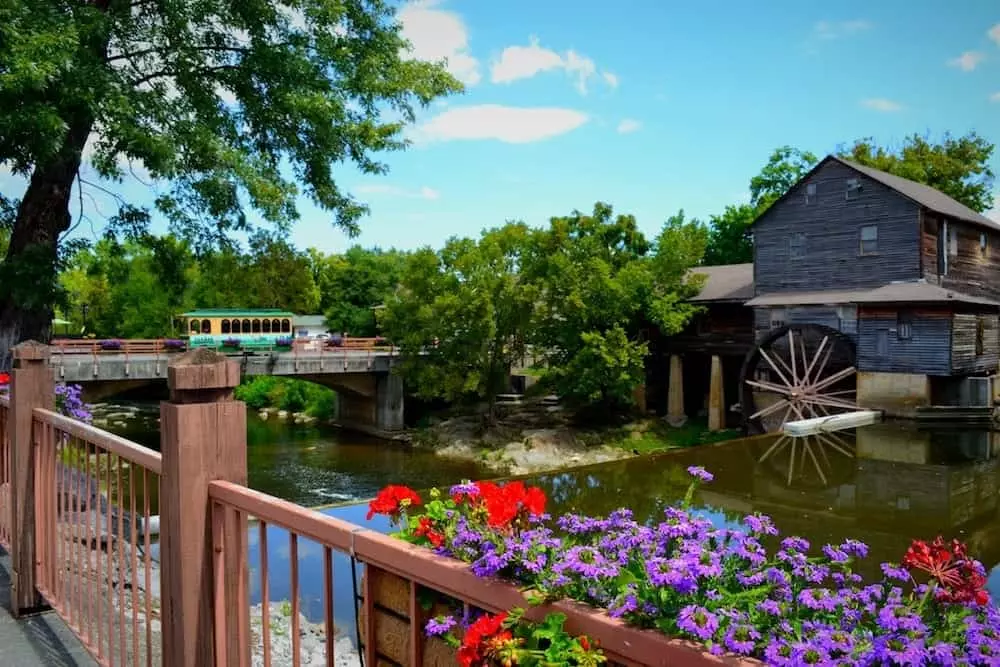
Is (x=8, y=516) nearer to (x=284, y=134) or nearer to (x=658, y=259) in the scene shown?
(x=284, y=134)

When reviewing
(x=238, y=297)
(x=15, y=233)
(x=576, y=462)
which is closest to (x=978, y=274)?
(x=576, y=462)

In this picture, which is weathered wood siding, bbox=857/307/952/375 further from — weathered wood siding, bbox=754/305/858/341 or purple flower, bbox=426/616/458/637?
purple flower, bbox=426/616/458/637

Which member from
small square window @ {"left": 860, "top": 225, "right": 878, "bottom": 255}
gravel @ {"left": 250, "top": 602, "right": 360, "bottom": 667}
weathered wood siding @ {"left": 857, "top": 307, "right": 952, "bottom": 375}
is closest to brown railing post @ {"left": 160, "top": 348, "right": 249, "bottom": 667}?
gravel @ {"left": 250, "top": 602, "right": 360, "bottom": 667}

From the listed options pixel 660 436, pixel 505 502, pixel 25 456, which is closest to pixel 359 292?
pixel 660 436

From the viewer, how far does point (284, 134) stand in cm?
961

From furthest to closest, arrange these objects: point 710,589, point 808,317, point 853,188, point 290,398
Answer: point 290,398, point 808,317, point 853,188, point 710,589

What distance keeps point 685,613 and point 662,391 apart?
93.0 ft

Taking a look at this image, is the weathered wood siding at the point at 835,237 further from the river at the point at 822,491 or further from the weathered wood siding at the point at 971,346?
Result: the river at the point at 822,491

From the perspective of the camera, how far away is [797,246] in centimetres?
2389

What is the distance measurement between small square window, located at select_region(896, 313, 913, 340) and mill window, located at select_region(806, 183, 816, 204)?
190 inches

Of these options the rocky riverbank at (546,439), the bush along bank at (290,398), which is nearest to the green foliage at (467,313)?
the rocky riverbank at (546,439)

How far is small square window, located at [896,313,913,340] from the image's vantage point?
20.2 m

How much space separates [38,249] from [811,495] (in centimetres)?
1002

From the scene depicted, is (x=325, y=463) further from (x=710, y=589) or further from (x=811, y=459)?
(x=710, y=589)
